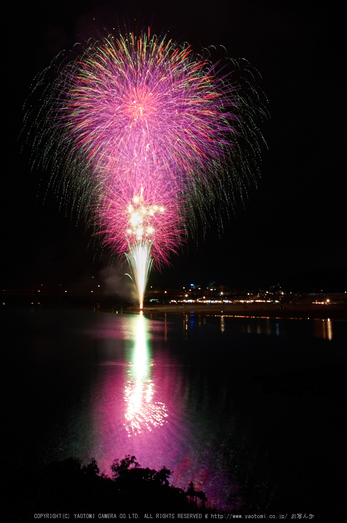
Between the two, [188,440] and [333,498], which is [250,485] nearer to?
[333,498]

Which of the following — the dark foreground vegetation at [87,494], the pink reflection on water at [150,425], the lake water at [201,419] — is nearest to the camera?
the dark foreground vegetation at [87,494]

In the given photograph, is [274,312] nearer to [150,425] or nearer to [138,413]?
[138,413]

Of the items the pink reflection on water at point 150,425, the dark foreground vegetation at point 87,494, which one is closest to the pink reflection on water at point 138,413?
the pink reflection on water at point 150,425

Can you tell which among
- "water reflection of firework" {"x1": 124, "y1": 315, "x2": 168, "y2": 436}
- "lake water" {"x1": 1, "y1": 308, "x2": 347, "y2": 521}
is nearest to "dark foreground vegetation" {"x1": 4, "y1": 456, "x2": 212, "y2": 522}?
"lake water" {"x1": 1, "y1": 308, "x2": 347, "y2": 521}

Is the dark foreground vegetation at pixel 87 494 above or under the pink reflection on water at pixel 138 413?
above

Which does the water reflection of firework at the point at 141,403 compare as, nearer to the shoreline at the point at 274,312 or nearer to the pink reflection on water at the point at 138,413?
the pink reflection on water at the point at 138,413

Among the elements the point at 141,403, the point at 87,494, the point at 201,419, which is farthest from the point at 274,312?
the point at 87,494
